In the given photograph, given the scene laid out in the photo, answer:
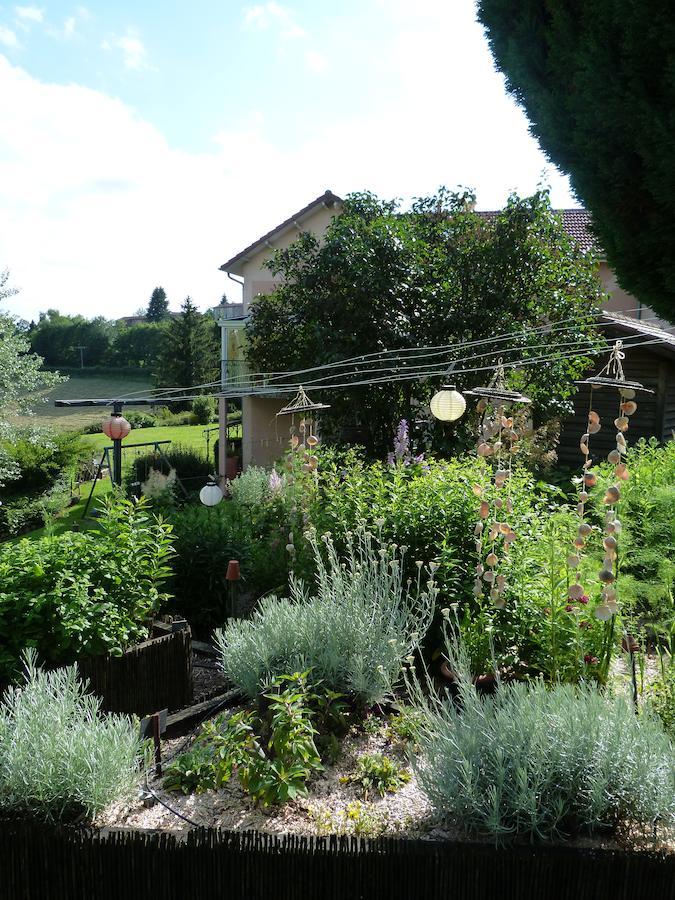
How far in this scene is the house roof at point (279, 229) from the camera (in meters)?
15.3

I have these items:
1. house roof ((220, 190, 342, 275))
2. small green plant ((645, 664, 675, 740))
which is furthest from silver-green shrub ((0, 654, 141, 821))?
house roof ((220, 190, 342, 275))

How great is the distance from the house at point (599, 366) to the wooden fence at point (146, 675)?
7.98 meters

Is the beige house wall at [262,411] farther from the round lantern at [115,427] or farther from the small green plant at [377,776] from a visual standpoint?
the small green plant at [377,776]

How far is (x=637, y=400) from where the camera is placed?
1266cm

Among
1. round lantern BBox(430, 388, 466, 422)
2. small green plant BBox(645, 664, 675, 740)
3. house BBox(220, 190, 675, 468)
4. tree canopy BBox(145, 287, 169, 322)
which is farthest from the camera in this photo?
tree canopy BBox(145, 287, 169, 322)

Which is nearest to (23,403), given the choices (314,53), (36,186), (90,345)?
(36,186)

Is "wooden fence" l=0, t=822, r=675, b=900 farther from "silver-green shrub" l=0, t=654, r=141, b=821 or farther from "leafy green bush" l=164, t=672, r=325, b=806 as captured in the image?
"leafy green bush" l=164, t=672, r=325, b=806

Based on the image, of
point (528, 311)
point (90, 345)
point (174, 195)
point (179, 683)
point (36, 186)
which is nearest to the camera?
point (179, 683)

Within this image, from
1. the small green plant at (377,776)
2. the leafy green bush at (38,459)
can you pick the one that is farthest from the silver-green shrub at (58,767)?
the leafy green bush at (38,459)

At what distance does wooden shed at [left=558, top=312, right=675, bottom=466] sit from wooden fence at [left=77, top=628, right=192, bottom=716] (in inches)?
368

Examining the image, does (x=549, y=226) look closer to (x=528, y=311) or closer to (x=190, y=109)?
(x=528, y=311)

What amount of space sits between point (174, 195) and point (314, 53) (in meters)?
3.72

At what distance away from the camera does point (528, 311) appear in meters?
10.7

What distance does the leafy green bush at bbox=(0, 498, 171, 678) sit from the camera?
357 cm
